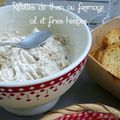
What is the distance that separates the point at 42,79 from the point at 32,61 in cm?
12

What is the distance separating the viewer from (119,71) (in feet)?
2.25

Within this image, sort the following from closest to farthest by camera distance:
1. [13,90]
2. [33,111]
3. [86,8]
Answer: [13,90], [33,111], [86,8]

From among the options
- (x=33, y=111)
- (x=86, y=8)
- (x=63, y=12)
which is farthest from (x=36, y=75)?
(x=86, y=8)

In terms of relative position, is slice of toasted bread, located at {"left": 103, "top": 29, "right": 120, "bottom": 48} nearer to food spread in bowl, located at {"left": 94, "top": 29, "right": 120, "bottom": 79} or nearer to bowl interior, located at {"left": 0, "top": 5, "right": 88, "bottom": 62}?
food spread in bowl, located at {"left": 94, "top": 29, "right": 120, "bottom": 79}

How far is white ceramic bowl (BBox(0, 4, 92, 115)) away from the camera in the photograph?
0.52 m

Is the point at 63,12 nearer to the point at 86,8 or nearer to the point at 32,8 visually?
the point at 32,8

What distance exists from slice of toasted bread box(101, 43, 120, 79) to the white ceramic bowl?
0.08 m

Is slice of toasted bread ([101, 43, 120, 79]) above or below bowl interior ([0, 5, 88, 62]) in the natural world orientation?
below

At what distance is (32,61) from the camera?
2.08 feet

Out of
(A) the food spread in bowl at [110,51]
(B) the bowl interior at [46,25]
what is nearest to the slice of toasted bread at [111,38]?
(A) the food spread in bowl at [110,51]

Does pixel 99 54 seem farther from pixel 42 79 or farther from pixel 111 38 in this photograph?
pixel 42 79

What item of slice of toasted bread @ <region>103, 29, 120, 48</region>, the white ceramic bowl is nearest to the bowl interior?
the white ceramic bowl

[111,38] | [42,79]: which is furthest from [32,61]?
[111,38]

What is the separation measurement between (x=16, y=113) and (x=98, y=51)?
260 mm
